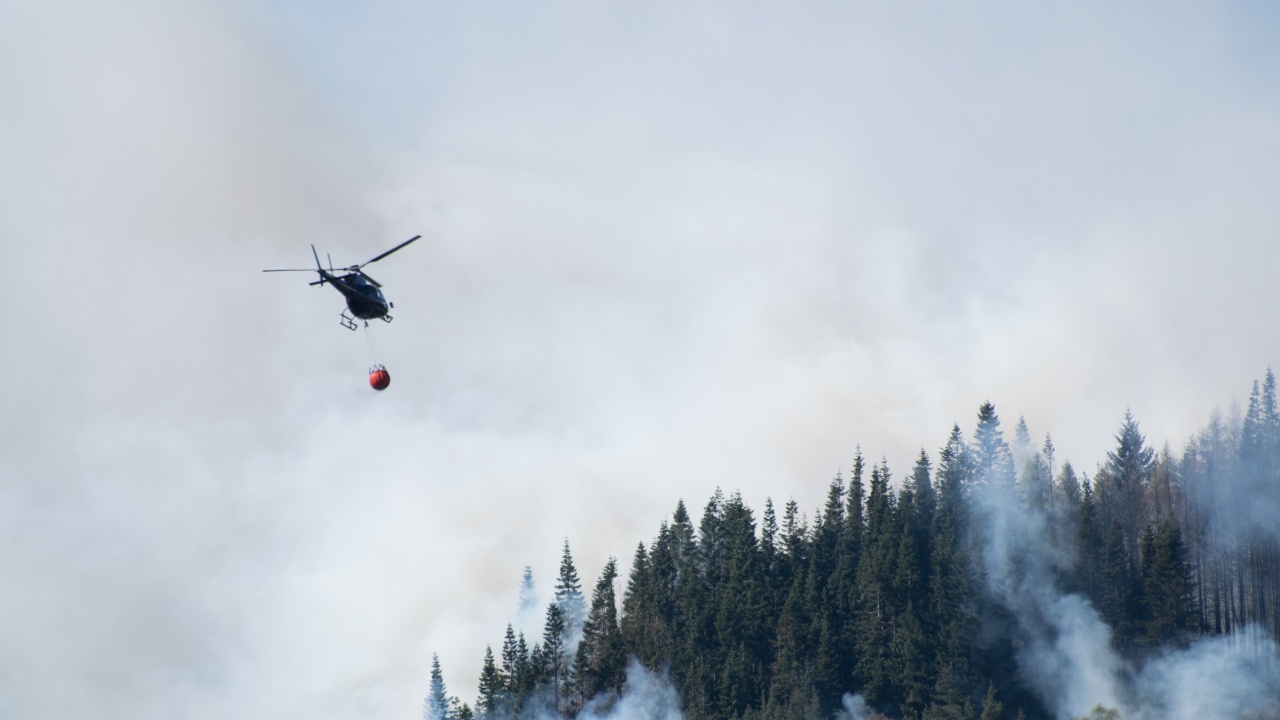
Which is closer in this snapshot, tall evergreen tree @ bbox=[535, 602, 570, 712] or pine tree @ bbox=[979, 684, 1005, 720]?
pine tree @ bbox=[979, 684, 1005, 720]

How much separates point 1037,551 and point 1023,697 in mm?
14237

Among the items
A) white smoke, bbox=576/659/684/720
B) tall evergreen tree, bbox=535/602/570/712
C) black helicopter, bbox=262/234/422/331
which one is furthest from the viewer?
tall evergreen tree, bbox=535/602/570/712

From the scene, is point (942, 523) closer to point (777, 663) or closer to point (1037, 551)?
point (1037, 551)

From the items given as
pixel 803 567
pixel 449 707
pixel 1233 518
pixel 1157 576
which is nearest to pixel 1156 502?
pixel 1233 518

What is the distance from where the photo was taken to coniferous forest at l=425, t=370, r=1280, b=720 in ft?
334

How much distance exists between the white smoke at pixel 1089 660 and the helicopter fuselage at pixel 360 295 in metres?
61.6

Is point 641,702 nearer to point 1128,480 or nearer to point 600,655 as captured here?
point 600,655

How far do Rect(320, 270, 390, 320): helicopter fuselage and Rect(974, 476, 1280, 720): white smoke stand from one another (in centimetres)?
6158

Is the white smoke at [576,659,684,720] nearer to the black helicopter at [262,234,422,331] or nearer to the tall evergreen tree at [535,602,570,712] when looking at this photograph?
the tall evergreen tree at [535,602,570,712]

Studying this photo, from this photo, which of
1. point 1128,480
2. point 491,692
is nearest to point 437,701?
point 491,692

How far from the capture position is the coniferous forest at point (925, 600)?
102 meters

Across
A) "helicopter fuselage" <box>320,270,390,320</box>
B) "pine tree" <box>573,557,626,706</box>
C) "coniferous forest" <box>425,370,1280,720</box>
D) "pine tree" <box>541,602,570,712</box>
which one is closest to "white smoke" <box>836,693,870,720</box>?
"coniferous forest" <box>425,370,1280,720</box>

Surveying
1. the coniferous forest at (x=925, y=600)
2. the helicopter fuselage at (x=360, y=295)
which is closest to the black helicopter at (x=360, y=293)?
the helicopter fuselage at (x=360, y=295)

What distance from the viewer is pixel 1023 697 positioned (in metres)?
102
